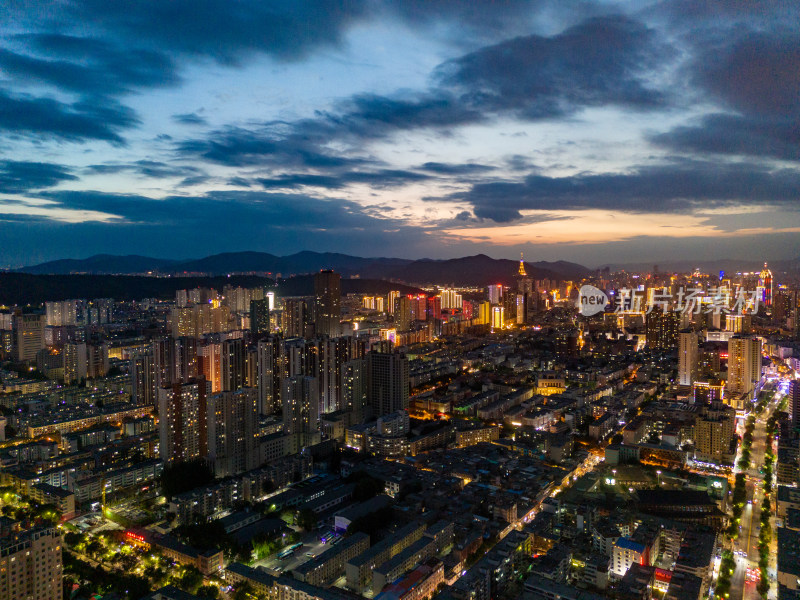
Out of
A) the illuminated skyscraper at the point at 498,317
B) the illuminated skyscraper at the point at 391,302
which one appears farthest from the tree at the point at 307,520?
the illuminated skyscraper at the point at 498,317

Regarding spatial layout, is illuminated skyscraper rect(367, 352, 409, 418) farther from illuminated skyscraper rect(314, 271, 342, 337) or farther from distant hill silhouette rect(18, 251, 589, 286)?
distant hill silhouette rect(18, 251, 589, 286)

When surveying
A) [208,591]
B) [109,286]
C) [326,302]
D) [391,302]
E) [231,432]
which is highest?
[109,286]

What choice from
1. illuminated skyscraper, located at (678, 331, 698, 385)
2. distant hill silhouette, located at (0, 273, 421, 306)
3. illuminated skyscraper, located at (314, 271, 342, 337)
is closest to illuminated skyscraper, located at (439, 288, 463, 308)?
distant hill silhouette, located at (0, 273, 421, 306)

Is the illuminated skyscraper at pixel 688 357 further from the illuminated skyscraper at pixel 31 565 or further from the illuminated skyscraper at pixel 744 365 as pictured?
the illuminated skyscraper at pixel 31 565

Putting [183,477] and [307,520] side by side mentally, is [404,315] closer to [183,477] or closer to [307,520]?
[183,477]

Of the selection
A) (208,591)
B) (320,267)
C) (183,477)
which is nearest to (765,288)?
(183,477)

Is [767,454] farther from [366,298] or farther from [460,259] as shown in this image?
[460,259]

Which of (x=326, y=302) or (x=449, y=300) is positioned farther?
(x=449, y=300)

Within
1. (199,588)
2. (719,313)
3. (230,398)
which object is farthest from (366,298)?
(199,588)

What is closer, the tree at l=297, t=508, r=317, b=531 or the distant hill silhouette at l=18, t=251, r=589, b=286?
the tree at l=297, t=508, r=317, b=531

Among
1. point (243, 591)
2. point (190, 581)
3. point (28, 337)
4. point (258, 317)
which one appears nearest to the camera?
point (243, 591)
